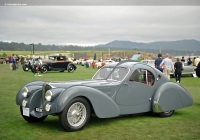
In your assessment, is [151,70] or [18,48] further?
[18,48]

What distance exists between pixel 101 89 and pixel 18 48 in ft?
502

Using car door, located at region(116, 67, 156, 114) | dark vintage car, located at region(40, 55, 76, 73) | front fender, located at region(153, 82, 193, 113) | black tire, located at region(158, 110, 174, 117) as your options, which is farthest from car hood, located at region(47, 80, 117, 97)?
dark vintage car, located at region(40, 55, 76, 73)

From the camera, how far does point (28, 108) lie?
6.48m

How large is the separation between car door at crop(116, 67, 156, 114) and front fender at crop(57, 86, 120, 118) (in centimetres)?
35

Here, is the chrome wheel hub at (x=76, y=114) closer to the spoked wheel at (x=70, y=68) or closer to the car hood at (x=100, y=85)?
Answer: the car hood at (x=100, y=85)

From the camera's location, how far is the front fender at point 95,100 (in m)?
5.78

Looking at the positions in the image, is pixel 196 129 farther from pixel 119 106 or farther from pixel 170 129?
pixel 119 106

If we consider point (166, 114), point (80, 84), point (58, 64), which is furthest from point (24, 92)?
point (58, 64)

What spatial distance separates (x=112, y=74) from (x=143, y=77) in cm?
82

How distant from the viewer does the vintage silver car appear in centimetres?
596

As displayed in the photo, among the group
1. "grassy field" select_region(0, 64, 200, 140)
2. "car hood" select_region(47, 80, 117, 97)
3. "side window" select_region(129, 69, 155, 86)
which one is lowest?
"grassy field" select_region(0, 64, 200, 140)

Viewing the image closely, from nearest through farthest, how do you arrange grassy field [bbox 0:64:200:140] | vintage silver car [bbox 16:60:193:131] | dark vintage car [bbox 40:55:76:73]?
grassy field [bbox 0:64:200:140] → vintage silver car [bbox 16:60:193:131] → dark vintage car [bbox 40:55:76:73]

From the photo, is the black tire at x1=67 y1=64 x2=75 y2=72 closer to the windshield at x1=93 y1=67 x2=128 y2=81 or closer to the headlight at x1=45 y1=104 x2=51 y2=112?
the windshield at x1=93 y1=67 x2=128 y2=81

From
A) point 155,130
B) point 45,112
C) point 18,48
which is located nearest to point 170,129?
point 155,130
